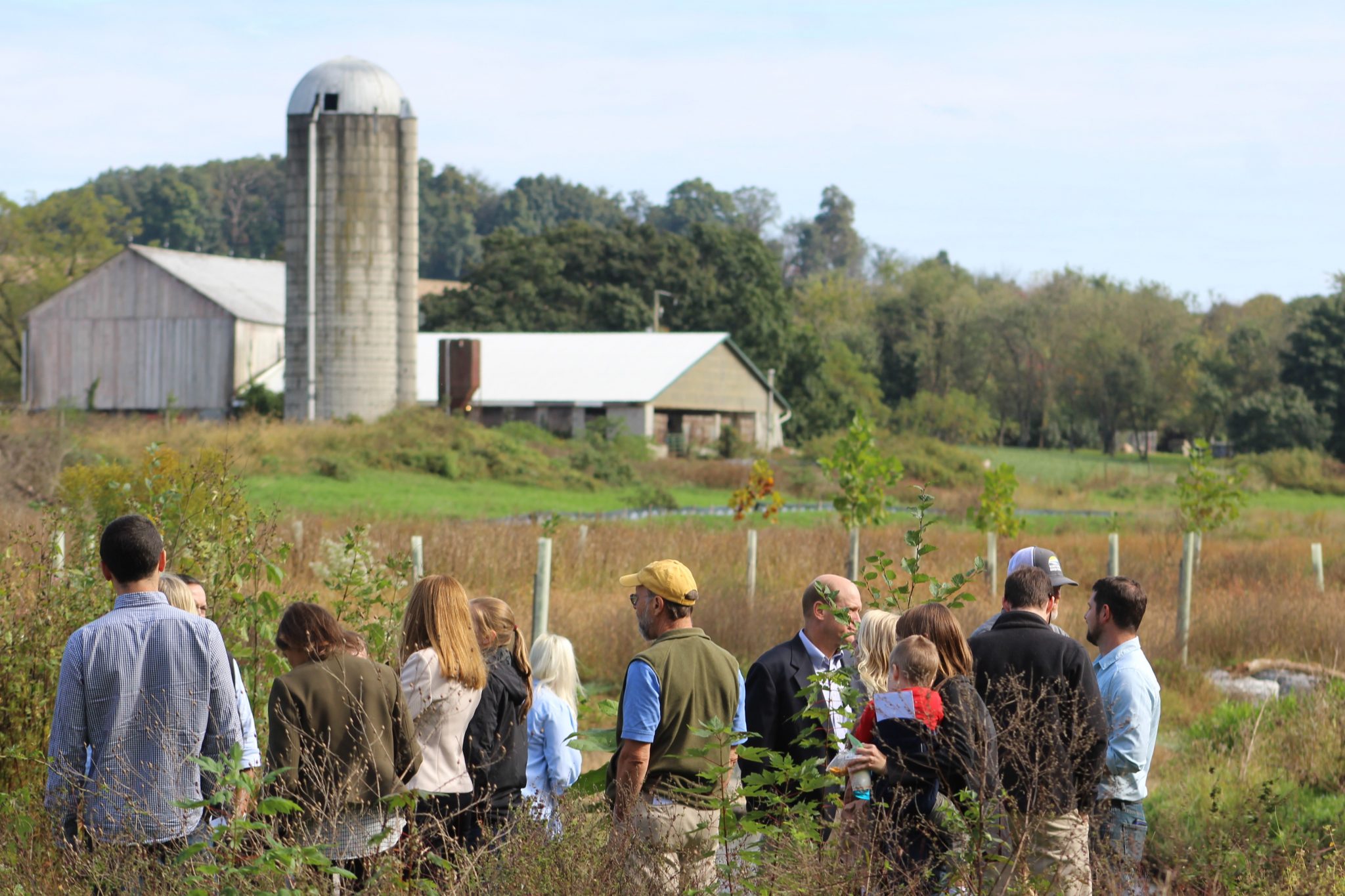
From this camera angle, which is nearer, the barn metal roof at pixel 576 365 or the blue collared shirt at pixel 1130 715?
the blue collared shirt at pixel 1130 715

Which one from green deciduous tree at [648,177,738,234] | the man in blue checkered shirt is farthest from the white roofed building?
green deciduous tree at [648,177,738,234]

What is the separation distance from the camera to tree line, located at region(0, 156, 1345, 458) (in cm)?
6500

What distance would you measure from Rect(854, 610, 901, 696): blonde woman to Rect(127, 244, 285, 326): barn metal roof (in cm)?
4773

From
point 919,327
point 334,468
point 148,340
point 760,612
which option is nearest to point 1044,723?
point 760,612

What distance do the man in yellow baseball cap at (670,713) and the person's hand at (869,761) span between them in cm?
42

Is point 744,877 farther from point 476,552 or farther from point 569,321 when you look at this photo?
point 569,321

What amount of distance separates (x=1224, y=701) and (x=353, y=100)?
130 feet

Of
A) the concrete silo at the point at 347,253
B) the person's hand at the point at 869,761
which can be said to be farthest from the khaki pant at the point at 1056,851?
the concrete silo at the point at 347,253

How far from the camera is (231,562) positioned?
7809 mm

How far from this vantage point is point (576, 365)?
55.5 metres

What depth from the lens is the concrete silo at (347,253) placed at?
44.2 meters

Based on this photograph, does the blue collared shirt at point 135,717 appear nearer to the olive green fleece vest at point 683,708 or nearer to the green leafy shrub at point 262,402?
the olive green fleece vest at point 683,708

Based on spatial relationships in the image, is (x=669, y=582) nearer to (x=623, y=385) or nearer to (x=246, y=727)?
(x=246, y=727)

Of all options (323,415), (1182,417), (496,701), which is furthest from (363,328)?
(1182,417)
